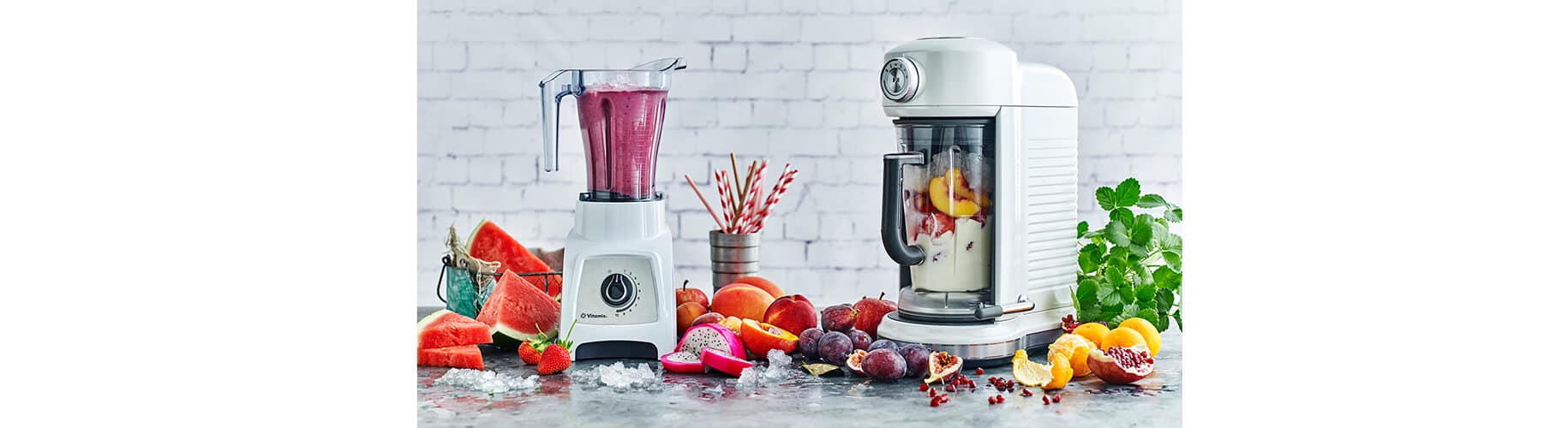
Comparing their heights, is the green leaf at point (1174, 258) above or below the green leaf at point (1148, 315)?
above

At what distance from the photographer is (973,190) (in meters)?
2.04

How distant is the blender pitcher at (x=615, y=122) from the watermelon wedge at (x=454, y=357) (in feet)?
1.09

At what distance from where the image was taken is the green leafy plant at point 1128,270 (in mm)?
2154

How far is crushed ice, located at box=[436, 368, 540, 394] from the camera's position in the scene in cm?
190

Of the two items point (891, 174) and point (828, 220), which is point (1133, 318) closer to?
point (891, 174)

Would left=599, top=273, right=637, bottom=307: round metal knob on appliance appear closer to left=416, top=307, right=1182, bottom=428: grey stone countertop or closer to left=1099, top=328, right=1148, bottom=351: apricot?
left=416, top=307, right=1182, bottom=428: grey stone countertop

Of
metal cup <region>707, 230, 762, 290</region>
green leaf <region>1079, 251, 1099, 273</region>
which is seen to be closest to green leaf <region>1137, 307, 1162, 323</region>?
green leaf <region>1079, 251, 1099, 273</region>

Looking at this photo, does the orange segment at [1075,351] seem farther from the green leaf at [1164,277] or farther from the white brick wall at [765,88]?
the white brick wall at [765,88]

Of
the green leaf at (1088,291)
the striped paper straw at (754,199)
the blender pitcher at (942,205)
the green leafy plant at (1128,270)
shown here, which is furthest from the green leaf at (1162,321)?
the striped paper straw at (754,199)

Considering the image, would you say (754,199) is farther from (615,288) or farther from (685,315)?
(615,288)

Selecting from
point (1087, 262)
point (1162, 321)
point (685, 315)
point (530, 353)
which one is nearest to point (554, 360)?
point (530, 353)

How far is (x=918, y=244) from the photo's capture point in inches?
81.7

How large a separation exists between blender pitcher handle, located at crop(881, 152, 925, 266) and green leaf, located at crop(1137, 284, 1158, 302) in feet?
1.43

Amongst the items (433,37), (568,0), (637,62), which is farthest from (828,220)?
(433,37)
